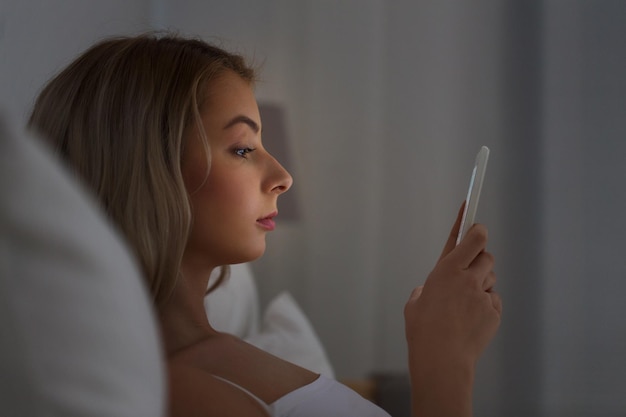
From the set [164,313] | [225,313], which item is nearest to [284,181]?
[164,313]

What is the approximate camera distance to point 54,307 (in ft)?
1.32

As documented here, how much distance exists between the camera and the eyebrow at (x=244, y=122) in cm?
89

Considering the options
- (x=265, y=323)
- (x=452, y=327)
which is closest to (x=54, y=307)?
(x=452, y=327)

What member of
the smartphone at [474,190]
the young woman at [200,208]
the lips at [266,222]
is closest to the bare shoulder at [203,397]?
the young woman at [200,208]

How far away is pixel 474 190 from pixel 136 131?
39cm

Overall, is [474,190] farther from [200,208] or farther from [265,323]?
[265,323]

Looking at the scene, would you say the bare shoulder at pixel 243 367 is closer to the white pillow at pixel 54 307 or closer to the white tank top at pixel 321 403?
the white tank top at pixel 321 403

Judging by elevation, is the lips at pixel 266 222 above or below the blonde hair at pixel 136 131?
below

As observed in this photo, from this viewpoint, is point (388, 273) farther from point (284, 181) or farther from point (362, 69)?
point (284, 181)

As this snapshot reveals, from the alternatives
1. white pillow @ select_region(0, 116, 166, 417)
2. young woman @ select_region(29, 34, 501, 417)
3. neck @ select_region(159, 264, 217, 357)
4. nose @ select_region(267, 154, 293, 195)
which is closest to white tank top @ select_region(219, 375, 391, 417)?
young woman @ select_region(29, 34, 501, 417)

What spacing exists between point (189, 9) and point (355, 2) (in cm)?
62

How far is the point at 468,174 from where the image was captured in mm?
2754

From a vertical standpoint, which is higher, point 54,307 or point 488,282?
point 54,307

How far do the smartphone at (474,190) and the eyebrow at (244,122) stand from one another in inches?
10.5
